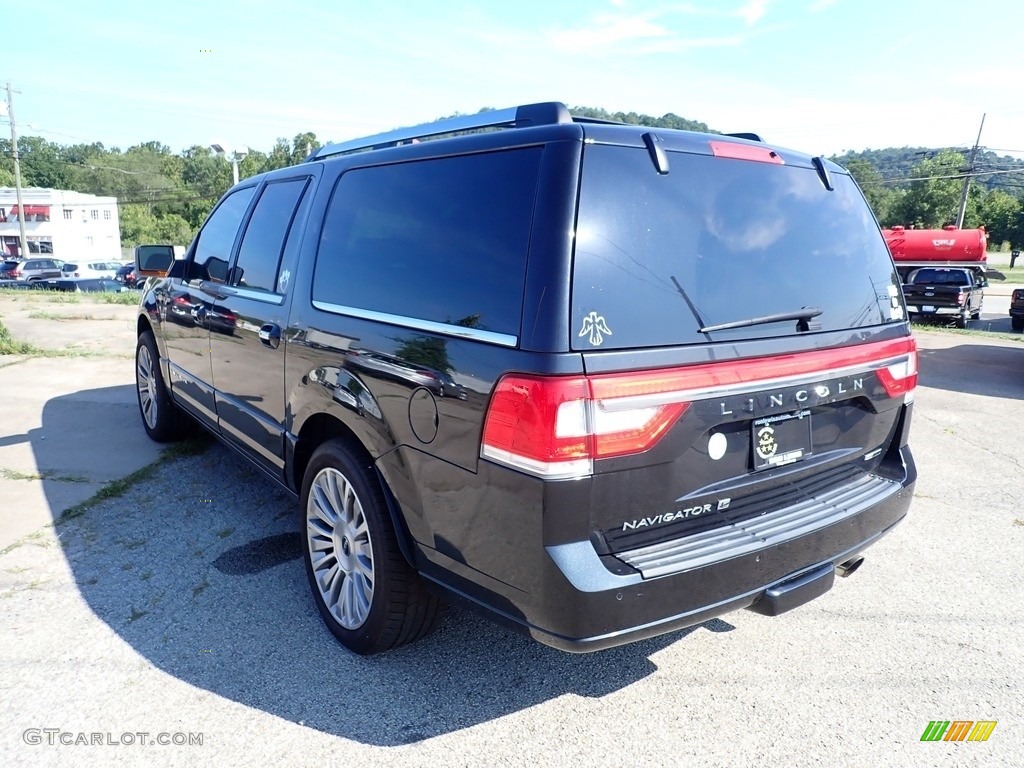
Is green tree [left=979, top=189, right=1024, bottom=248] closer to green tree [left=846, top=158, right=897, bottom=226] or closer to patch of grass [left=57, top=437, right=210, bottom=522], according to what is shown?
green tree [left=846, top=158, right=897, bottom=226]

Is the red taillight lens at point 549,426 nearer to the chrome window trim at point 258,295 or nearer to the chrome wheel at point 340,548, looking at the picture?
the chrome wheel at point 340,548

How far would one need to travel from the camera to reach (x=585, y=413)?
1.98 metres

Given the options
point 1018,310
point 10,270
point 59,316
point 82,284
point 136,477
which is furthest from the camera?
point 10,270

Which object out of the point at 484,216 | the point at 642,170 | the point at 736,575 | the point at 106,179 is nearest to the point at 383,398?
the point at 484,216

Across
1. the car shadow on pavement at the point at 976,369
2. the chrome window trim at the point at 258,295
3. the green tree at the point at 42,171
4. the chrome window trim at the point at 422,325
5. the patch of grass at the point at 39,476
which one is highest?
the green tree at the point at 42,171

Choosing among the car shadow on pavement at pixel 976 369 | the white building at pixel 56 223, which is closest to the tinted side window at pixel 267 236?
the car shadow on pavement at pixel 976 369

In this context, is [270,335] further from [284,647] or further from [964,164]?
[964,164]

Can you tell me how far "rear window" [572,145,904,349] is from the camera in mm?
2084

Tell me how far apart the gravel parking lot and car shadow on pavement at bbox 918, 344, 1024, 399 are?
5340 mm

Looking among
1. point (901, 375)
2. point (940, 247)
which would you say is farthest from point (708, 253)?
point (940, 247)

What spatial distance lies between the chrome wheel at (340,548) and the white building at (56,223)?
68.5 m

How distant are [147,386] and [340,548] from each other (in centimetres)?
362

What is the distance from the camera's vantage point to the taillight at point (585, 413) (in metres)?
1.97

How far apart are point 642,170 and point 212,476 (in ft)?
12.9
